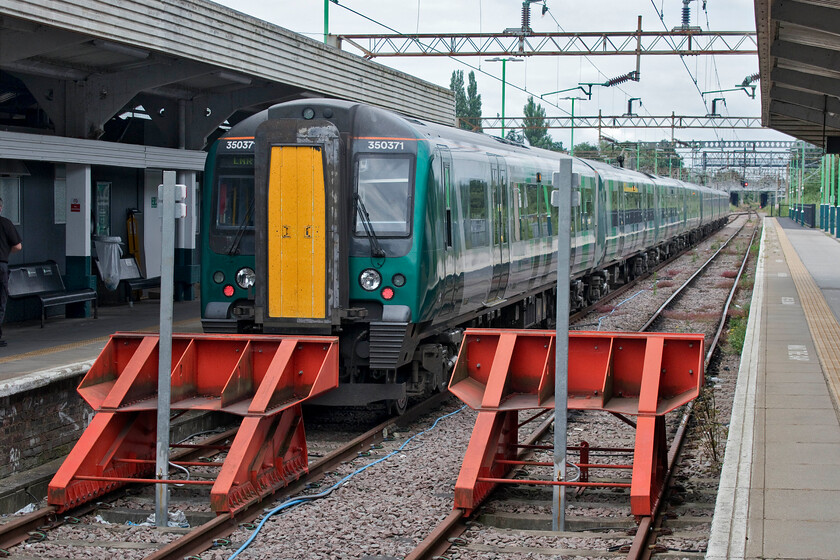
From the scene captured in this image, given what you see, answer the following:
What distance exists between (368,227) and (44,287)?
23.1ft

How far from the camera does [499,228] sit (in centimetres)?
1259

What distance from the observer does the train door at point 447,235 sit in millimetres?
10320

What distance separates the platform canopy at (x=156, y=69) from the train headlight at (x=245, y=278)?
3203mm

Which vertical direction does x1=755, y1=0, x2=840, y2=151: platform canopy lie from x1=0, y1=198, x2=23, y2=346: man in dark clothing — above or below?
above

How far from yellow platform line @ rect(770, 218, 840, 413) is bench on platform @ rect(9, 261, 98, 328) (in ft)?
31.8

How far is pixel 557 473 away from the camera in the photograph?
729cm

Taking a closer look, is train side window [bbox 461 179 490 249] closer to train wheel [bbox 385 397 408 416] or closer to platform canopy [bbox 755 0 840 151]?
train wheel [bbox 385 397 408 416]

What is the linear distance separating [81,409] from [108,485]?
193cm

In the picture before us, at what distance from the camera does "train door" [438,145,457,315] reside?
10320 mm

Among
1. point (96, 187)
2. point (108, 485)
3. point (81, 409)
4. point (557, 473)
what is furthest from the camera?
point (96, 187)

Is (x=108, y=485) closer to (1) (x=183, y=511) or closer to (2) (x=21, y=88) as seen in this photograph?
(1) (x=183, y=511)

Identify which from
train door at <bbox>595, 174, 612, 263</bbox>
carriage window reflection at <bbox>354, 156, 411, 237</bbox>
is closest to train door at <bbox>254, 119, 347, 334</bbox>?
carriage window reflection at <bbox>354, 156, 411, 237</bbox>

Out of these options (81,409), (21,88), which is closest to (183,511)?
(81,409)

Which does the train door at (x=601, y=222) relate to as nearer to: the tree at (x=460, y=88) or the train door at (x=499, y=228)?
the train door at (x=499, y=228)
